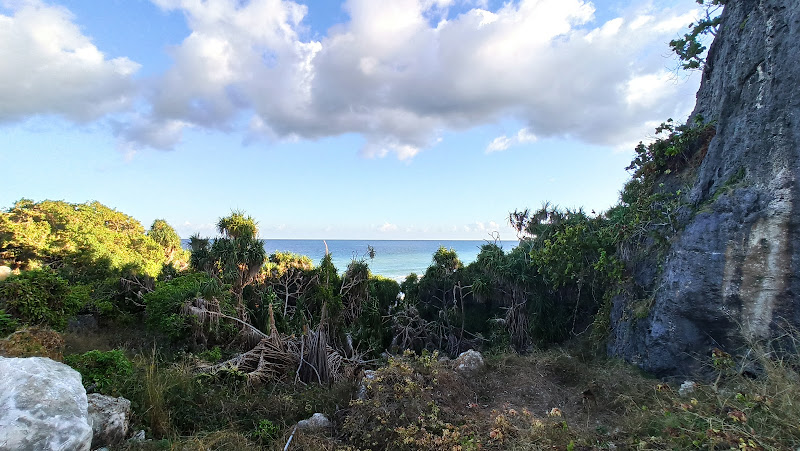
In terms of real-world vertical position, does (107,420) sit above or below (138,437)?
above

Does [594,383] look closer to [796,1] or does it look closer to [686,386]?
[686,386]

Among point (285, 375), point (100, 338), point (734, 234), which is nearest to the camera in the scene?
point (734, 234)

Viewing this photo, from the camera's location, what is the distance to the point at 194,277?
1173cm

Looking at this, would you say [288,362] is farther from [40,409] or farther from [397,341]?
[40,409]

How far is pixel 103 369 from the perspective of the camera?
533 cm

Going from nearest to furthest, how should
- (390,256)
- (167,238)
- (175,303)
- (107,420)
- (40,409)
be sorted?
(40,409)
(107,420)
(175,303)
(167,238)
(390,256)

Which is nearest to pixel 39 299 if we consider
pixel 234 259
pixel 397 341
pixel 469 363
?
pixel 234 259

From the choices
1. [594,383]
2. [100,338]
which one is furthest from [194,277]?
[594,383]

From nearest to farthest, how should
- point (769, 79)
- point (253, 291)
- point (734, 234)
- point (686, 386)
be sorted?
point (686, 386) < point (734, 234) < point (769, 79) < point (253, 291)

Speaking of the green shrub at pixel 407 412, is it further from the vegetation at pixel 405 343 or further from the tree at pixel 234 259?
the tree at pixel 234 259

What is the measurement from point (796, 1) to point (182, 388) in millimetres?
10624

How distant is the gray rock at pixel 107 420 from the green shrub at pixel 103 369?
67 centimetres

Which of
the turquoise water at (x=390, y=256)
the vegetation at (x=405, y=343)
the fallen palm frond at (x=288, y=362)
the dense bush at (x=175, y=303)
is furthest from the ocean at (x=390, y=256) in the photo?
the fallen palm frond at (x=288, y=362)

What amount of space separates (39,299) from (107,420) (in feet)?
19.9
